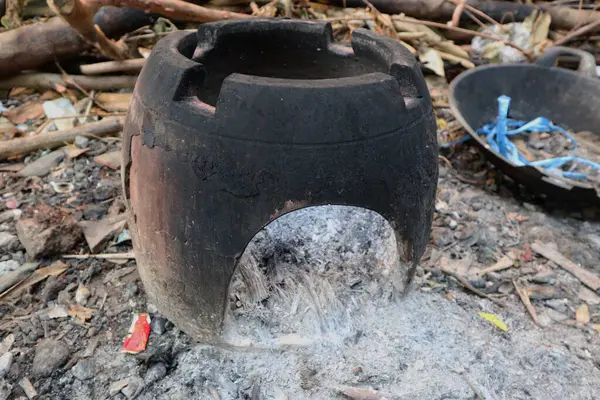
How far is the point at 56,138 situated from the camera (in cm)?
334

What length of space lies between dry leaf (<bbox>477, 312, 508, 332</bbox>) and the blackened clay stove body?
63 centimetres

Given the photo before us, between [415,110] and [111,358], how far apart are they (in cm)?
144

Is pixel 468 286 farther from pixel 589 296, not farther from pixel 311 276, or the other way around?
pixel 311 276

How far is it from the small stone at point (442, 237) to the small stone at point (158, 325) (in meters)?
1.41

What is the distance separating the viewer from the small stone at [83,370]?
1929 mm

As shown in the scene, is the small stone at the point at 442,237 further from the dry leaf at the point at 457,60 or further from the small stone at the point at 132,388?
the dry leaf at the point at 457,60

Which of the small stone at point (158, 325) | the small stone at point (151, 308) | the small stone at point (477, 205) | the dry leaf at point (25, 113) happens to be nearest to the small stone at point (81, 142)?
the dry leaf at point (25, 113)

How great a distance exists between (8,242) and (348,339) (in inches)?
67.5

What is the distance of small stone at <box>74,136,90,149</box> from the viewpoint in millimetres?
3355

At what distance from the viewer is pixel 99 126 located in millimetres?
3463

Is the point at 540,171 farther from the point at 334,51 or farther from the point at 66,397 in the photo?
the point at 66,397

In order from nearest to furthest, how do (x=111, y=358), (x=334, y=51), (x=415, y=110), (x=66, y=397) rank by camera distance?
(x=415, y=110) → (x=66, y=397) → (x=111, y=358) → (x=334, y=51)

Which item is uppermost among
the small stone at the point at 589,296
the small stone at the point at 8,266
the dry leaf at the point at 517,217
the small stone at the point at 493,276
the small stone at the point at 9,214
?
the small stone at the point at 8,266

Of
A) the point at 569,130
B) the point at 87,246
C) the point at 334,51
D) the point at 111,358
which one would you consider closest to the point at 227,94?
the point at 334,51
